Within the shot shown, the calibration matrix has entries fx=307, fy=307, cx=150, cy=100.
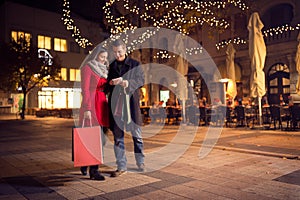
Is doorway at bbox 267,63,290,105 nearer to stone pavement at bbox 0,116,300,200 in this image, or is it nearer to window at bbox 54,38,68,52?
stone pavement at bbox 0,116,300,200

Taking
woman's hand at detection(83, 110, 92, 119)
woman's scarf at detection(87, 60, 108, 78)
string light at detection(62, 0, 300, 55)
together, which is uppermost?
string light at detection(62, 0, 300, 55)

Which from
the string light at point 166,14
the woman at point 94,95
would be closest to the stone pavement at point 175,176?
the woman at point 94,95

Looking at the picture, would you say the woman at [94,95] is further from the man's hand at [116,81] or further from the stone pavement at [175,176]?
the stone pavement at [175,176]

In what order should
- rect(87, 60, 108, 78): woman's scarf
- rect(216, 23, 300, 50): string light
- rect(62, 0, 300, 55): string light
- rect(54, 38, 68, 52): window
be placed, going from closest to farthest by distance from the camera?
rect(87, 60, 108, 78): woman's scarf → rect(62, 0, 300, 55): string light → rect(216, 23, 300, 50): string light → rect(54, 38, 68, 52): window

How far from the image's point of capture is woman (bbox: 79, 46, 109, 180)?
15.6ft

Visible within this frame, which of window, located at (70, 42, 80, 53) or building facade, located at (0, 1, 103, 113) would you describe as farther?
window, located at (70, 42, 80, 53)

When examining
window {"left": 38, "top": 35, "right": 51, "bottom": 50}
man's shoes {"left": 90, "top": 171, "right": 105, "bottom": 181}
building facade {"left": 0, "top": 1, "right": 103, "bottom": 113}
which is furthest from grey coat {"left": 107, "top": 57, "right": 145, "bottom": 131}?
window {"left": 38, "top": 35, "right": 51, "bottom": 50}

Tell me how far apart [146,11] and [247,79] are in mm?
10640

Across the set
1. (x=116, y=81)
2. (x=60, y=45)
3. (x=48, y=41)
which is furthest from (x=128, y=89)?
(x=60, y=45)

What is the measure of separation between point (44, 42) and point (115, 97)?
126ft

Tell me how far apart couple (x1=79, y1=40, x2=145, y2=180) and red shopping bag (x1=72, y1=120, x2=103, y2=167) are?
19 centimetres

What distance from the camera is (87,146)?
184 inches

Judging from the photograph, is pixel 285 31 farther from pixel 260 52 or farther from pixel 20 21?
pixel 20 21

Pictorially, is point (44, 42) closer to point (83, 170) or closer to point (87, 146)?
point (83, 170)
